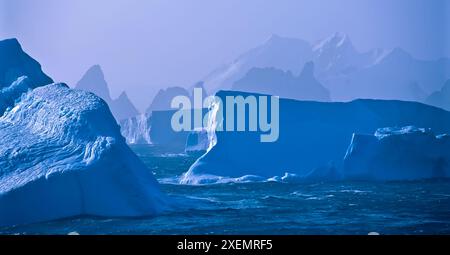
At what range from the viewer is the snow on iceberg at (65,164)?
31.3 feet

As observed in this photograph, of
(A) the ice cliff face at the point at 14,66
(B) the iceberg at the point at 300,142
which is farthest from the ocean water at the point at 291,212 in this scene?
(A) the ice cliff face at the point at 14,66

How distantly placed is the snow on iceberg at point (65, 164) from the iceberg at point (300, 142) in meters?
5.55

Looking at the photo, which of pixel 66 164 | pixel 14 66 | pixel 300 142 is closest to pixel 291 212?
pixel 66 164

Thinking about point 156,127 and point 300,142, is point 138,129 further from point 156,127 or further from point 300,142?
point 300,142

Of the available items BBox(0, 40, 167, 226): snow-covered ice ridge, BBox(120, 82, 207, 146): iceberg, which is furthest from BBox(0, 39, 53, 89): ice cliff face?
BBox(120, 82, 207, 146): iceberg

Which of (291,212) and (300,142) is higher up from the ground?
(300,142)

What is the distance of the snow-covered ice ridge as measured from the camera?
31.3 ft

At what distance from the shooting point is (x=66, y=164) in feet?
32.1

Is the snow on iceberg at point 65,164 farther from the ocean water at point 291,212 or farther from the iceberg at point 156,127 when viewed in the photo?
the iceberg at point 156,127

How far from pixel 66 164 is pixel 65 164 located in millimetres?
16

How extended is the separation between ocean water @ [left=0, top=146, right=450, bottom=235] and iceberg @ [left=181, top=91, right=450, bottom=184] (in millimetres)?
944

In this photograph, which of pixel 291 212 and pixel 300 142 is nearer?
pixel 291 212

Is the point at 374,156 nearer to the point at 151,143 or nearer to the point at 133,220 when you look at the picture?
the point at 133,220
